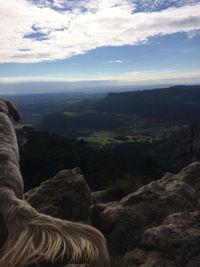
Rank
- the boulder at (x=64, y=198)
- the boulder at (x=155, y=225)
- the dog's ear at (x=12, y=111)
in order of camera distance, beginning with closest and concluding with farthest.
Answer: the boulder at (x=155, y=225) < the dog's ear at (x=12, y=111) < the boulder at (x=64, y=198)

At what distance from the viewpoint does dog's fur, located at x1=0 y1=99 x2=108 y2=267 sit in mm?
4441

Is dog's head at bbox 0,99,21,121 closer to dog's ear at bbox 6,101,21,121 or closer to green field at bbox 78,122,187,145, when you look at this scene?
dog's ear at bbox 6,101,21,121

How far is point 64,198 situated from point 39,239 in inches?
205

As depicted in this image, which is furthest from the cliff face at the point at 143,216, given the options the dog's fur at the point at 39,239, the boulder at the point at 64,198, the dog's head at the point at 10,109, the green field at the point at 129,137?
the green field at the point at 129,137

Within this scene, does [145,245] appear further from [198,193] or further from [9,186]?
[198,193]

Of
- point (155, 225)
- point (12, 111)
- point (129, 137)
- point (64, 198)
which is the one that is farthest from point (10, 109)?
point (129, 137)

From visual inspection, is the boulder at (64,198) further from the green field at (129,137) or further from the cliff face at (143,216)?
the green field at (129,137)

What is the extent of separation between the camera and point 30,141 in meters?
50.1

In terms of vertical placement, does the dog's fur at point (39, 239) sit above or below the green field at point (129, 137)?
above

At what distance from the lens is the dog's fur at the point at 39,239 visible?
4.44m

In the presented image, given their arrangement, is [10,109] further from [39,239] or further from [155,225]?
[39,239]

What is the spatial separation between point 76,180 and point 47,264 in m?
5.89

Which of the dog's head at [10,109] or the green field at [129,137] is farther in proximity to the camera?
the green field at [129,137]

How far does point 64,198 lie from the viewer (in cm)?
976
